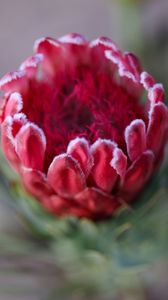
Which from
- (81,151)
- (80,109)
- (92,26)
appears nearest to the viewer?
(81,151)

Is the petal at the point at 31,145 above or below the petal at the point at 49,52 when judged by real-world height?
below

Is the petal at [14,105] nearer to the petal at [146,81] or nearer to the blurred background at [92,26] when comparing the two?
the petal at [146,81]

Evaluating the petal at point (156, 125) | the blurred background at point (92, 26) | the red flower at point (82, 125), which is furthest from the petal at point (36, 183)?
the blurred background at point (92, 26)

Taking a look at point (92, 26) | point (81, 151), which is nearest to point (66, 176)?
point (81, 151)

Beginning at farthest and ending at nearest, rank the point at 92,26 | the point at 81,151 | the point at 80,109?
the point at 92,26
the point at 80,109
the point at 81,151

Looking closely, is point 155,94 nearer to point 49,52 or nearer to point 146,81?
point 146,81

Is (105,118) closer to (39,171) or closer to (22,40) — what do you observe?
(39,171)

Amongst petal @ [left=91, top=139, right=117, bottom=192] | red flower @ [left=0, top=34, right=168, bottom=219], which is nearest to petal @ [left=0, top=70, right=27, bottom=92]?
red flower @ [left=0, top=34, right=168, bottom=219]

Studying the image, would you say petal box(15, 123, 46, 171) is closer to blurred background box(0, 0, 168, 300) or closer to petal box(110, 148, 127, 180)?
petal box(110, 148, 127, 180)
